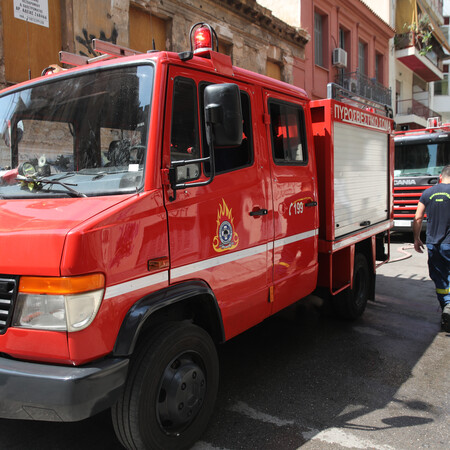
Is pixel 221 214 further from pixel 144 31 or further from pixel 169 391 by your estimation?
pixel 144 31

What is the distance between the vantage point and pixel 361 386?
373cm

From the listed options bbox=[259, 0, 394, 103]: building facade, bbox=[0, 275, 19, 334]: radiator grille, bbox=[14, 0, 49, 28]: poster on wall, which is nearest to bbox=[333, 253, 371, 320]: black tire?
bbox=[0, 275, 19, 334]: radiator grille

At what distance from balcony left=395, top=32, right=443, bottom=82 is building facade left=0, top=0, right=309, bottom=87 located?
1079 centimetres

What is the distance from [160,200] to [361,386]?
243 cm

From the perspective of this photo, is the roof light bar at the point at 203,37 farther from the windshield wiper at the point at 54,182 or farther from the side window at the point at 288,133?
the windshield wiper at the point at 54,182

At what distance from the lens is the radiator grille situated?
2230 mm

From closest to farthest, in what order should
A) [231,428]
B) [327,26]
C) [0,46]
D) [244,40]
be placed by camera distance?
[231,428], [0,46], [244,40], [327,26]

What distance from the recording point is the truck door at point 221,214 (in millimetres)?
2688

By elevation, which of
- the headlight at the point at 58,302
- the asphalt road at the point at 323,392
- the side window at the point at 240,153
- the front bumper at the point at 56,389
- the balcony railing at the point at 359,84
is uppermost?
the balcony railing at the point at 359,84

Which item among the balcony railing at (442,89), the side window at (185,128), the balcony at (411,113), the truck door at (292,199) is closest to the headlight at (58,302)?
the side window at (185,128)

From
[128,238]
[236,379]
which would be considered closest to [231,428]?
[236,379]

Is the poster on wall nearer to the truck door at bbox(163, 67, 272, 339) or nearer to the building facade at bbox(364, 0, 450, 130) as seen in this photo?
the truck door at bbox(163, 67, 272, 339)

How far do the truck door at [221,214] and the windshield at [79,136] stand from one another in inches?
8.3

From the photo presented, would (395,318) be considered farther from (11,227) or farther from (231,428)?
(11,227)
